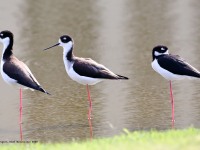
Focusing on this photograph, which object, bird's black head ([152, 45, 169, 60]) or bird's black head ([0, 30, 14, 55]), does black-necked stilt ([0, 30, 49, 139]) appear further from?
bird's black head ([152, 45, 169, 60])

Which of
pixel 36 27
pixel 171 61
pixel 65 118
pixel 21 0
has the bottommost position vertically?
pixel 65 118

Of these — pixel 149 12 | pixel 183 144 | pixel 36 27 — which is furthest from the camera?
pixel 149 12

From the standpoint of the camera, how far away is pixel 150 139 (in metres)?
8.68

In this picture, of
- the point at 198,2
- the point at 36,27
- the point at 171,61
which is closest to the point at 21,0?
the point at 36,27

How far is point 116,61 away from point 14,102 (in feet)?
10.7

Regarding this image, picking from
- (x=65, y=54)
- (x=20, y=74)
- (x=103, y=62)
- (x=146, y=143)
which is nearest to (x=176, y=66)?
(x=65, y=54)

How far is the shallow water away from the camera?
11648mm

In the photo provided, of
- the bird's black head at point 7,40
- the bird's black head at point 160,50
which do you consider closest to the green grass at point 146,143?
the bird's black head at point 160,50

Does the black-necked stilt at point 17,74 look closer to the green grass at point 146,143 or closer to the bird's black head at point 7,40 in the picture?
the bird's black head at point 7,40

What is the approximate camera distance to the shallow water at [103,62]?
11.6 metres

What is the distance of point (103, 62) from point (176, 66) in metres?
3.65

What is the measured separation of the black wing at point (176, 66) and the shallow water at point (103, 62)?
0.65m

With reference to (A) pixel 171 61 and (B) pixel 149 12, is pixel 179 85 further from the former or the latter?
(B) pixel 149 12

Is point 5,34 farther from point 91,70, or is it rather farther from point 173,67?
point 173,67
